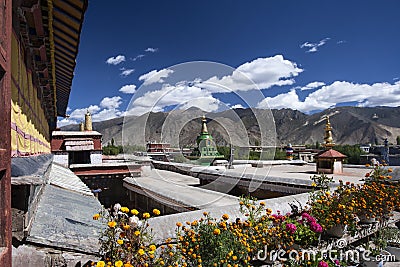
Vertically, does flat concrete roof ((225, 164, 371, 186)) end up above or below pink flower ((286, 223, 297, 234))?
below

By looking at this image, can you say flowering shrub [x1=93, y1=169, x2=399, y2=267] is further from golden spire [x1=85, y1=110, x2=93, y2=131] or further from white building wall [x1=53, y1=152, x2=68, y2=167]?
golden spire [x1=85, y1=110, x2=93, y2=131]

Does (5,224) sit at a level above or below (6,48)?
below

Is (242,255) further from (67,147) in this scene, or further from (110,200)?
(67,147)

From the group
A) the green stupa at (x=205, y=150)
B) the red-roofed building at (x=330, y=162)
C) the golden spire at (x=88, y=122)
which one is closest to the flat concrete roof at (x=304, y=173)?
the red-roofed building at (x=330, y=162)

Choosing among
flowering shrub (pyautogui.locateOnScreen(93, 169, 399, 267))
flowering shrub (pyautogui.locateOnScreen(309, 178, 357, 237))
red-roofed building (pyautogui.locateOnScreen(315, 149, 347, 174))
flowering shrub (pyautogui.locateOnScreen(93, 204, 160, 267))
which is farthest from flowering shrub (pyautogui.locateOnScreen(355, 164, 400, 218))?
red-roofed building (pyautogui.locateOnScreen(315, 149, 347, 174))

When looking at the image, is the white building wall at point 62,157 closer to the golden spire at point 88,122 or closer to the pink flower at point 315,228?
the golden spire at point 88,122

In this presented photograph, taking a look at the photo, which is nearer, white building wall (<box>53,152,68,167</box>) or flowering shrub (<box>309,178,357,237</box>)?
flowering shrub (<box>309,178,357,237</box>)

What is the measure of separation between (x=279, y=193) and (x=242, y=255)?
184 inches

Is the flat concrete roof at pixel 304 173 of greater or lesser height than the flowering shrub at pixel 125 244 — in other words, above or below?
below

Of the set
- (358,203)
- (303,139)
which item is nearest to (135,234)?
(358,203)

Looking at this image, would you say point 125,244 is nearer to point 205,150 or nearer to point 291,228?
point 291,228

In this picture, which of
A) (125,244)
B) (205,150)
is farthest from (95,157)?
(125,244)

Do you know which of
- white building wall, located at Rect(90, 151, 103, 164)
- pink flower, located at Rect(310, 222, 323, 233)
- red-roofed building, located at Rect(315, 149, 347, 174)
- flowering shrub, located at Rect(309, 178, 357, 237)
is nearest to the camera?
pink flower, located at Rect(310, 222, 323, 233)

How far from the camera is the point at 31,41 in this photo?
162 inches
